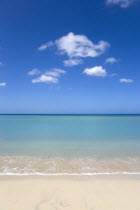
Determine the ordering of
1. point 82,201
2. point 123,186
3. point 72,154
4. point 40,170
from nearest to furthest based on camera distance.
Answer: point 82,201
point 123,186
point 40,170
point 72,154

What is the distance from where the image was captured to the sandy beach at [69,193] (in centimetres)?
A: 291

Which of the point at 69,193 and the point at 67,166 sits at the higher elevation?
the point at 69,193

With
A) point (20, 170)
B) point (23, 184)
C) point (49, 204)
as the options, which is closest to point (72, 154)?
point (20, 170)

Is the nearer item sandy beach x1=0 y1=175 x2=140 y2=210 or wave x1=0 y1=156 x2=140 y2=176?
sandy beach x1=0 y1=175 x2=140 y2=210

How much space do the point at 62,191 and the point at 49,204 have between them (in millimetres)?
557

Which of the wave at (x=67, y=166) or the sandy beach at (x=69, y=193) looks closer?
the sandy beach at (x=69, y=193)

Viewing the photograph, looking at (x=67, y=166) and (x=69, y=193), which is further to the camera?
(x=67, y=166)

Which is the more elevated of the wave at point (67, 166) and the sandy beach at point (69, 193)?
the sandy beach at point (69, 193)

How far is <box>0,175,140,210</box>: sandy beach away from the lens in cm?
291

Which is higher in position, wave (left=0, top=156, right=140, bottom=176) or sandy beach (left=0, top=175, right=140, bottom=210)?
sandy beach (left=0, top=175, right=140, bottom=210)

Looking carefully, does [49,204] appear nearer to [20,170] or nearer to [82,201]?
[82,201]

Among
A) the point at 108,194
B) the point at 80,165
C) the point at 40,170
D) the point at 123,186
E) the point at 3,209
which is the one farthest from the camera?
the point at 80,165

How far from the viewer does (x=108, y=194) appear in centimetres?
333

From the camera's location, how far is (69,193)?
3342 mm
